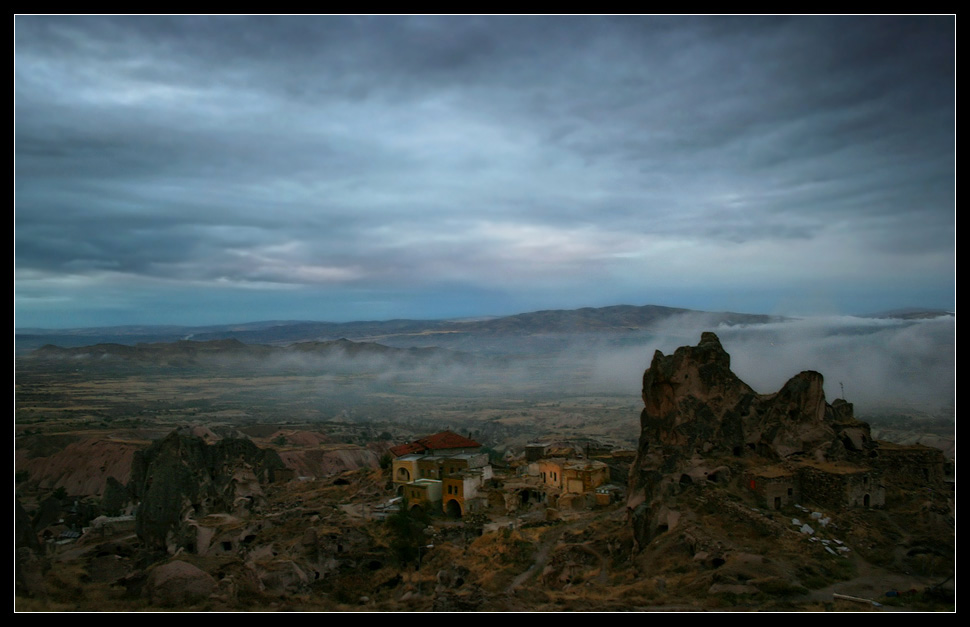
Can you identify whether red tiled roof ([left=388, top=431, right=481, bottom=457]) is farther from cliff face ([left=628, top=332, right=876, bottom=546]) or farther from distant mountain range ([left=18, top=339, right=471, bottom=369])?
distant mountain range ([left=18, top=339, right=471, bottom=369])

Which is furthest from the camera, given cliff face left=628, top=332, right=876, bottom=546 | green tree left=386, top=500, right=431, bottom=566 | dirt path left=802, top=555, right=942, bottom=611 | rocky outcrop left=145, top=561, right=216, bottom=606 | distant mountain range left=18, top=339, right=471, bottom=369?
distant mountain range left=18, top=339, right=471, bottom=369

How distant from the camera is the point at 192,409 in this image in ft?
302

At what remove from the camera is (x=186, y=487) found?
110 ft

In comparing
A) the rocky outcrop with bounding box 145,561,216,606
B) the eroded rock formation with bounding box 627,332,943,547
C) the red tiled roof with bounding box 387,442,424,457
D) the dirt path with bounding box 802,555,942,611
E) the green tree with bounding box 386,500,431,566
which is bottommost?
the green tree with bounding box 386,500,431,566

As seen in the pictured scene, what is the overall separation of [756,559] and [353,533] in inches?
743

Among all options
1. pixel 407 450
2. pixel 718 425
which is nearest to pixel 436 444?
pixel 407 450

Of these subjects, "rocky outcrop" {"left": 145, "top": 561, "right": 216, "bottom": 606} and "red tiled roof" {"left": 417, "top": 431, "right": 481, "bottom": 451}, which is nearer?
"rocky outcrop" {"left": 145, "top": 561, "right": 216, "bottom": 606}

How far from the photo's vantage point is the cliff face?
2653 cm

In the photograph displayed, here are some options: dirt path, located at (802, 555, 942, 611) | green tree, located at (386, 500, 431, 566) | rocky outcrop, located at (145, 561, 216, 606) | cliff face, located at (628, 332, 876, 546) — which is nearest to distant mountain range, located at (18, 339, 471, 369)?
rocky outcrop, located at (145, 561, 216, 606)

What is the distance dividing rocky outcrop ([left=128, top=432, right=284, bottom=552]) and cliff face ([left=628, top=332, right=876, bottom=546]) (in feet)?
75.2

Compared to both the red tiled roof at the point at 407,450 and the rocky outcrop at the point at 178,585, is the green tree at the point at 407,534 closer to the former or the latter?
the rocky outcrop at the point at 178,585

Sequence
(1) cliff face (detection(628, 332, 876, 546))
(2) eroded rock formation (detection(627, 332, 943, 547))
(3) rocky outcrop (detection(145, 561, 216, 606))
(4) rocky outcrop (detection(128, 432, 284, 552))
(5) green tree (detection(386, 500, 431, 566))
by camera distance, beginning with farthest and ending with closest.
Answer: (4) rocky outcrop (detection(128, 432, 284, 552)) < (5) green tree (detection(386, 500, 431, 566)) < (1) cliff face (detection(628, 332, 876, 546)) < (2) eroded rock formation (detection(627, 332, 943, 547)) < (3) rocky outcrop (detection(145, 561, 216, 606))
